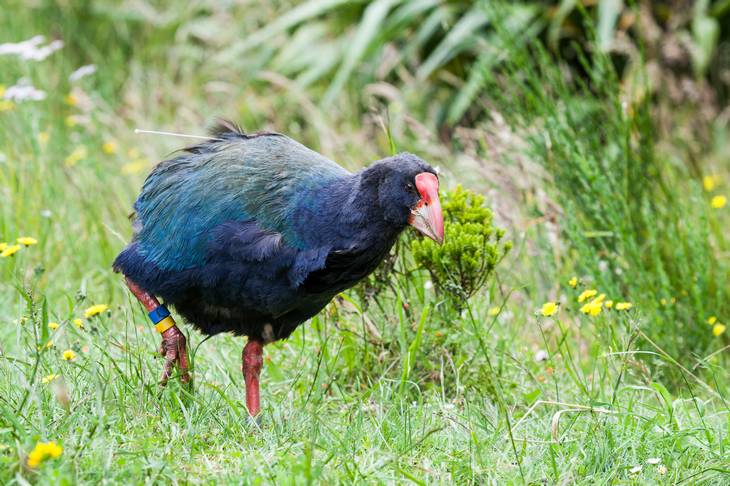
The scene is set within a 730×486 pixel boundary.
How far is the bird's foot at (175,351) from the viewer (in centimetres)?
311

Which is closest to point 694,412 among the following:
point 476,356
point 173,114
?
point 476,356

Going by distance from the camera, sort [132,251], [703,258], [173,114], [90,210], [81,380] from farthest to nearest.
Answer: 1. [173,114]
2. [90,210]
3. [703,258]
4. [132,251]
5. [81,380]

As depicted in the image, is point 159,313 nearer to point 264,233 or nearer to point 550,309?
point 264,233

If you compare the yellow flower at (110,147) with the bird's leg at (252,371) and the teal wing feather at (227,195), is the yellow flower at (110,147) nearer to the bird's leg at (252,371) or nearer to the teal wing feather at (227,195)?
the teal wing feather at (227,195)

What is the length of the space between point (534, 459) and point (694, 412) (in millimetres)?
829

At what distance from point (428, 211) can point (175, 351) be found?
91 centimetres

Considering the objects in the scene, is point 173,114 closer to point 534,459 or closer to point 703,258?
point 703,258

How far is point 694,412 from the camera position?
3.33 meters

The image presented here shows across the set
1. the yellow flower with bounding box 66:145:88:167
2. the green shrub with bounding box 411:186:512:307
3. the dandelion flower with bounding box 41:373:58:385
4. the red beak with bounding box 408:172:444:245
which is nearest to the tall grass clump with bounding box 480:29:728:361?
the green shrub with bounding box 411:186:512:307

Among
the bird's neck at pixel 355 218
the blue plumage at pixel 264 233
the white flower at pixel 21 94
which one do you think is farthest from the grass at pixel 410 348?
the bird's neck at pixel 355 218

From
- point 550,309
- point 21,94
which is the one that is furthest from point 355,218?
point 21,94

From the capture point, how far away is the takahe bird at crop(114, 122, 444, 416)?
2889mm

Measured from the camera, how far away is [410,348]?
3.26 meters

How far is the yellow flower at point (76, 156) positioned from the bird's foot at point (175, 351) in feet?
8.21
